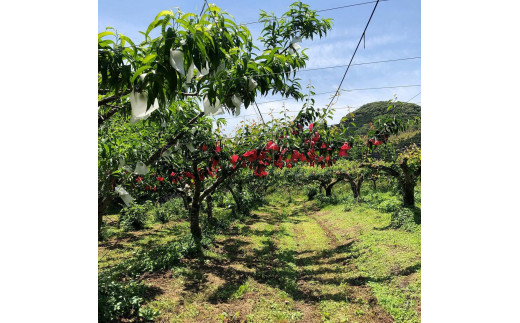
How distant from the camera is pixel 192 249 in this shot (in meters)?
6.21

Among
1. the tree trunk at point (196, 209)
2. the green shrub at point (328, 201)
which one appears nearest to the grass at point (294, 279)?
the tree trunk at point (196, 209)

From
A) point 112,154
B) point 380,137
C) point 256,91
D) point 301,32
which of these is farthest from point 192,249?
point 256,91

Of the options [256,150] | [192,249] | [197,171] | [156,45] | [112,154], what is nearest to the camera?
[156,45]

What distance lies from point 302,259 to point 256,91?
545 centimetres

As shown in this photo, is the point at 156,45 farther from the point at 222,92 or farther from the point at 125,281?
the point at 125,281

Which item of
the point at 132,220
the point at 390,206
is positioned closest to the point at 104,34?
the point at 132,220

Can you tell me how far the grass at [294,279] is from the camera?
3.56 metres

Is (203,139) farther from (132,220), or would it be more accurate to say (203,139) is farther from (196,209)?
(132,220)

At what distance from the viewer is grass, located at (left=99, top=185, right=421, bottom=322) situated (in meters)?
3.56

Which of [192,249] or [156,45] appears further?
[192,249]

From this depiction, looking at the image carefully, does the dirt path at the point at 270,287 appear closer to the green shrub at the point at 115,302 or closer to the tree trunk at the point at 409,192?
the green shrub at the point at 115,302

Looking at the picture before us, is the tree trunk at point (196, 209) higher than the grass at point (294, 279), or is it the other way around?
the tree trunk at point (196, 209)

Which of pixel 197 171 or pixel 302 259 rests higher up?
pixel 197 171

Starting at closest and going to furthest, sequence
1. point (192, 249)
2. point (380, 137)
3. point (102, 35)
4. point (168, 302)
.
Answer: point (102, 35) < point (168, 302) < point (380, 137) < point (192, 249)
